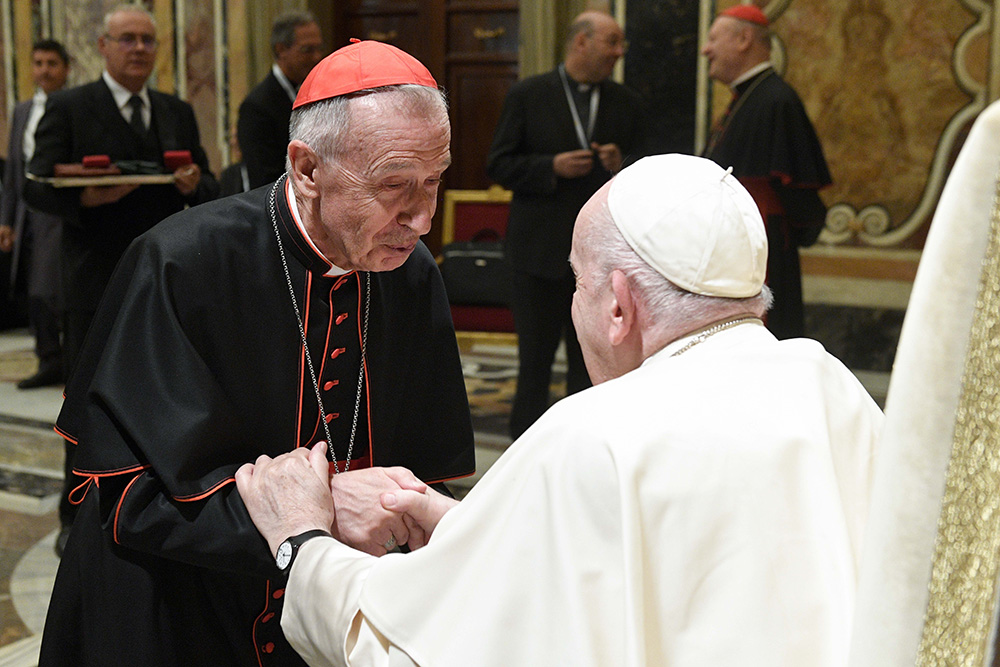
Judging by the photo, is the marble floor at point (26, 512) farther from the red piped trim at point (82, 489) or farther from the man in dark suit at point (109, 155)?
the red piped trim at point (82, 489)

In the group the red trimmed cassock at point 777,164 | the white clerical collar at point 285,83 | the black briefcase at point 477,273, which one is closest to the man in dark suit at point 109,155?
the white clerical collar at point 285,83

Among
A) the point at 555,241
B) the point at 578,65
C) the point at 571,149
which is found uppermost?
the point at 578,65

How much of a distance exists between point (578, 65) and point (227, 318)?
3.73 metres

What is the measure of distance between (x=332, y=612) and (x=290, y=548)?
0.15 meters

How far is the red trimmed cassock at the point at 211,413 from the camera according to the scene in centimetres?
170

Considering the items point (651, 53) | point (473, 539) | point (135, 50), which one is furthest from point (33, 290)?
point (473, 539)

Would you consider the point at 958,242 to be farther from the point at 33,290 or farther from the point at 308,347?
the point at 33,290

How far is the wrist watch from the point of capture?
1614 mm

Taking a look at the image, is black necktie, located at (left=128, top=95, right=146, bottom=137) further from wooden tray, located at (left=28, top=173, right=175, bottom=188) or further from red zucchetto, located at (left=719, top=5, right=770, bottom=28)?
red zucchetto, located at (left=719, top=5, right=770, bottom=28)

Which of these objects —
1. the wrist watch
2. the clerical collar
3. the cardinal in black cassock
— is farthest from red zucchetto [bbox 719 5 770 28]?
the wrist watch

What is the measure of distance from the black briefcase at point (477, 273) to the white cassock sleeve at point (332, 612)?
244 inches

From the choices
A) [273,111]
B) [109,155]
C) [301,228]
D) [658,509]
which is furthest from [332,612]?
[273,111]

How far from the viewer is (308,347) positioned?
1987mm

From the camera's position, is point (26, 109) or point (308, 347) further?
point (26, 109)
